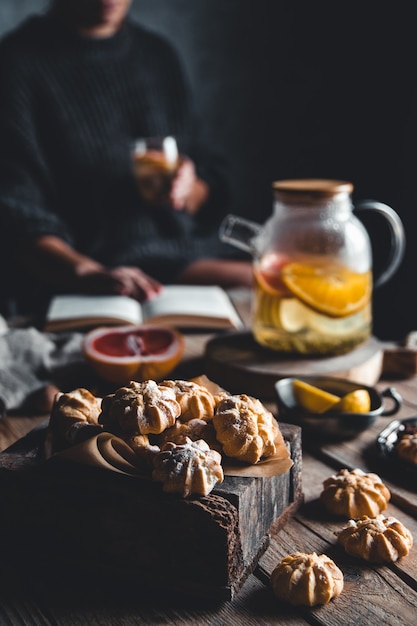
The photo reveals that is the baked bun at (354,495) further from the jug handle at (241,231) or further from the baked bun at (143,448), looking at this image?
the jug handle at (241,231)

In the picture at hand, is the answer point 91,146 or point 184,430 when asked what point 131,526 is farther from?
point 91,146

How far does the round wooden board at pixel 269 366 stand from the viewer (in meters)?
1.36

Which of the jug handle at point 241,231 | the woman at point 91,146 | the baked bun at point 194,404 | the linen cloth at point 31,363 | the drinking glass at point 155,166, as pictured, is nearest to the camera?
the baked bun at point 194,404

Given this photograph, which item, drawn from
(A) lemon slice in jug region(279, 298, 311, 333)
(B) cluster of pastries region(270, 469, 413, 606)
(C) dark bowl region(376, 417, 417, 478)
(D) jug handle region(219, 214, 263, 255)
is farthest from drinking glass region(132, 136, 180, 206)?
(B) cluster of pastries region(270, 469, 413, 606)

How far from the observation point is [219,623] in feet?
2.49

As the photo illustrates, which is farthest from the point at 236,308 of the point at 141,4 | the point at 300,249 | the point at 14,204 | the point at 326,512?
the point at 141,4

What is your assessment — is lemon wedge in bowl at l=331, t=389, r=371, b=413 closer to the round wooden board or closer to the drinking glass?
the round wooden board

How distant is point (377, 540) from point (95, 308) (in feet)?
3.40

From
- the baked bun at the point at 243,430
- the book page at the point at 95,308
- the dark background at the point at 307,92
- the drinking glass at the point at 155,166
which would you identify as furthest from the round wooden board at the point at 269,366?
the dark background at the point at 307,92

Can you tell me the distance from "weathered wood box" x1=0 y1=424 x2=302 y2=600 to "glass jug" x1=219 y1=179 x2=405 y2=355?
556 millimetres

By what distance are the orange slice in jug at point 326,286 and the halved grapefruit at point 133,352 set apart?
0.25 m

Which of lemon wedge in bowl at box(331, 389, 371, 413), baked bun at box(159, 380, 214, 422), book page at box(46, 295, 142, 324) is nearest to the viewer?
baked bun at box(159, 380, 214, 422)

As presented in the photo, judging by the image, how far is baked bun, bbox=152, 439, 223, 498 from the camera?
2.49ft

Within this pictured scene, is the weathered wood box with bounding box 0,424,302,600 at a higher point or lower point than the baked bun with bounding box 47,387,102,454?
lower
